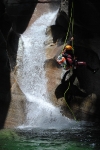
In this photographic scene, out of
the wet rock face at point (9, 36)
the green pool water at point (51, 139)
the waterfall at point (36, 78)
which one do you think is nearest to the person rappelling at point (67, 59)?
the green pool water at point (51, 139)

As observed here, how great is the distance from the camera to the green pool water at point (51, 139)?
10.5 m

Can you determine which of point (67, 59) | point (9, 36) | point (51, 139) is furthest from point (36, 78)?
point (51, 139)

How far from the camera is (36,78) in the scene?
16.5m

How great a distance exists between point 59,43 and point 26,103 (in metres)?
4.16

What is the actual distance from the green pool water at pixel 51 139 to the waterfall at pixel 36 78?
1112 millimetres

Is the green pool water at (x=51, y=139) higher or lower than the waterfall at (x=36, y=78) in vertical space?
higher

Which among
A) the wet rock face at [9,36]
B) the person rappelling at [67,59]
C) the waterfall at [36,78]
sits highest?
the person rappelling at [67,59]

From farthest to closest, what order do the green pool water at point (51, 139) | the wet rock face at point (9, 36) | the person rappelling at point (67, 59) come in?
the wet rock face at point (9, 36) < the person rappelling at point (67, 59) < the green pool water at point (51, 139)

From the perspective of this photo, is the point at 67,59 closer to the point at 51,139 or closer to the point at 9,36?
the point at 51,139

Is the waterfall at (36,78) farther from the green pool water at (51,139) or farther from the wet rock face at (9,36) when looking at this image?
the green pool water at (51,139)

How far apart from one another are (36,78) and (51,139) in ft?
18.1

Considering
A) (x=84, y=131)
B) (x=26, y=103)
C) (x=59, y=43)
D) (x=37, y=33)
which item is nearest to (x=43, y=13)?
(x=37, y=33)

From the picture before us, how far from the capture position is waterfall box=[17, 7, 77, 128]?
14492 millimetres

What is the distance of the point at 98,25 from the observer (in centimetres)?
1489
